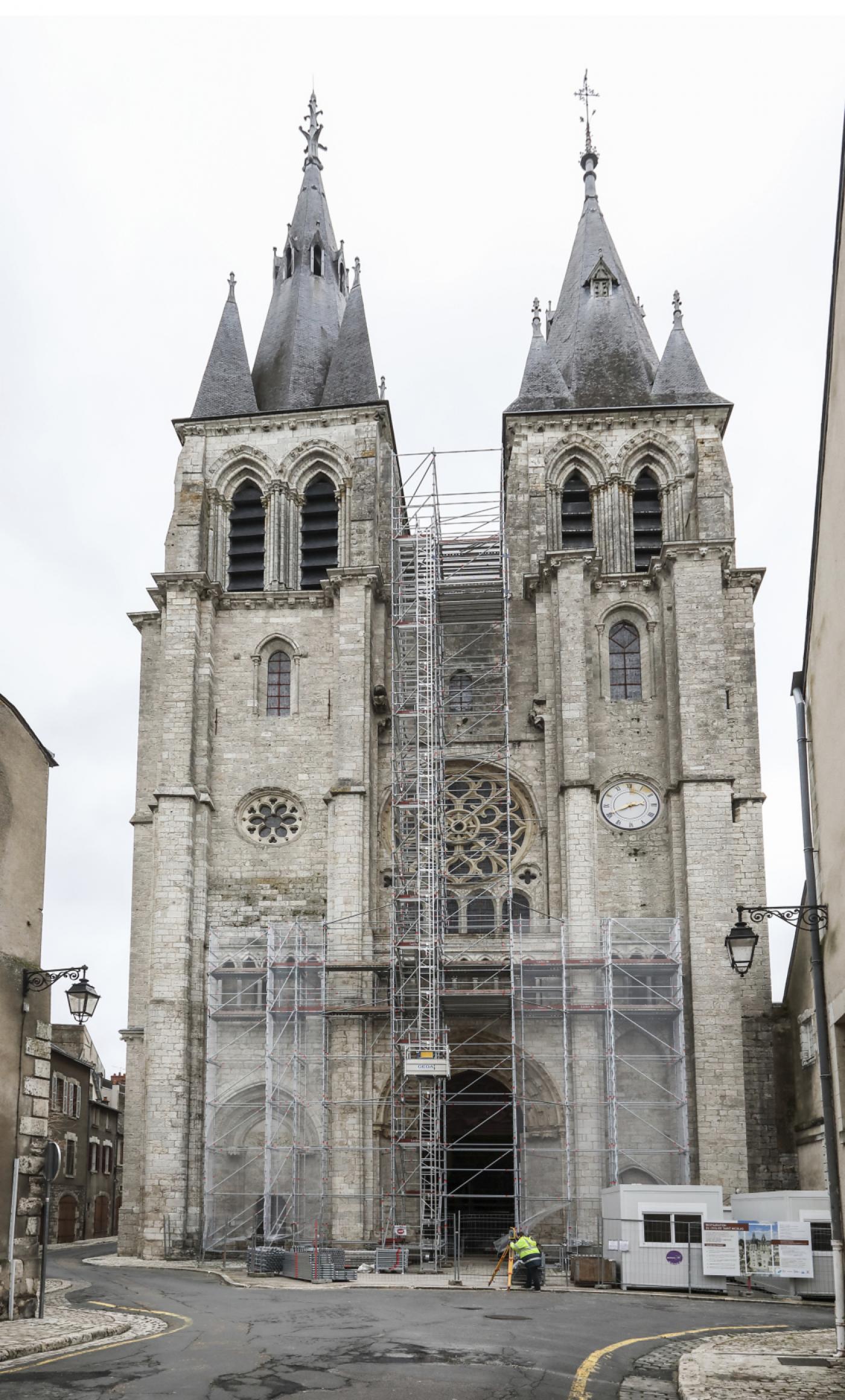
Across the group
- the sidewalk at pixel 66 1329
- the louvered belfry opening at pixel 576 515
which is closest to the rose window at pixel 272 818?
the louvered belfry opening at pixel 576 515

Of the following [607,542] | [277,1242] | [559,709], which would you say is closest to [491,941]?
[559,709]

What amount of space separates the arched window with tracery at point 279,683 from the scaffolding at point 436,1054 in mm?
2375

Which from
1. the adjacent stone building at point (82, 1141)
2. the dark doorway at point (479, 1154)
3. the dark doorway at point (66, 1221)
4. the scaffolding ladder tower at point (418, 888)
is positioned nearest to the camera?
the scaffolding ladder tower at point (418, 888)

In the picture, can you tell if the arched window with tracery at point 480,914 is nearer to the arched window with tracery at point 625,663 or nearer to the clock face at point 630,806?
the clock face at point 630,806

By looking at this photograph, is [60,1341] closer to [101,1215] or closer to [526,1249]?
[526,1249]

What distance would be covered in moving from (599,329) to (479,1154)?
1831 cm

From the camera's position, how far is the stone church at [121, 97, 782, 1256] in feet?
79.6

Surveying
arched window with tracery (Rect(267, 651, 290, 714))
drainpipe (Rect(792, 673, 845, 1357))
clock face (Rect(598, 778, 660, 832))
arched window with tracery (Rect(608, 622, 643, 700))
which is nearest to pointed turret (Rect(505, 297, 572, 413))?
arched window with tracery (Rect(608, 622, 643, 700))

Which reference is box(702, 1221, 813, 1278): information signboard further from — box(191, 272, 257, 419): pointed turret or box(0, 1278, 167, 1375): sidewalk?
box(191, 272, 257, 419): pointed turret

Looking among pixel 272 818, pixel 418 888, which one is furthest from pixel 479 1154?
pixel 272 818

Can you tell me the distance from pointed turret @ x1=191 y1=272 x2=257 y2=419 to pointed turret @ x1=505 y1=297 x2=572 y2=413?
5869mm

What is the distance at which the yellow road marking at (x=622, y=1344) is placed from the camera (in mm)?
9195

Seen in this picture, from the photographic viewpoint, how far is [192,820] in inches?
1045

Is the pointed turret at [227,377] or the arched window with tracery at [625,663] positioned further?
the pointed turret at [227,377]
